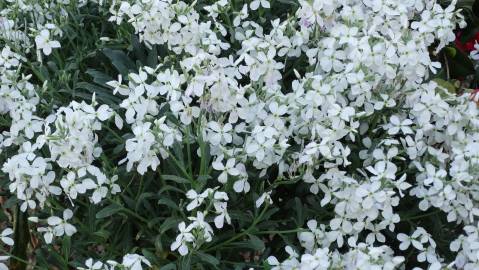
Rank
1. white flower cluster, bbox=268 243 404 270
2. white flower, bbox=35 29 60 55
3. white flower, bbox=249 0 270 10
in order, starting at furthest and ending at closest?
white flower, bbox=249 0 270 10 < white flower, bbox=35 29 60 55 < white flower cluster, bbox=268 243 404 270

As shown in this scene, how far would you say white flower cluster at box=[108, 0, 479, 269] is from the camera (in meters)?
1.69

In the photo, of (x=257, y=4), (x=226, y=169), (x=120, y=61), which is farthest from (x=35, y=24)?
(x=226, y=169)

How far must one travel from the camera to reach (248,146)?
66.4 inches

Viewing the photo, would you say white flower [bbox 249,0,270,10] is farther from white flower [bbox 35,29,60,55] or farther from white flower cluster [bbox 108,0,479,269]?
white flower [bbox 35,29,60,55]

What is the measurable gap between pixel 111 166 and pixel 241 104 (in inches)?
14.7

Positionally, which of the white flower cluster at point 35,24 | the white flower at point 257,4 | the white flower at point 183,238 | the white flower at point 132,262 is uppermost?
the white flower at point 257,4

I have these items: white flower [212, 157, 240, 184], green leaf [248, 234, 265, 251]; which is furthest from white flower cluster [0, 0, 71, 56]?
green leaf [248, 234, 265, 251]

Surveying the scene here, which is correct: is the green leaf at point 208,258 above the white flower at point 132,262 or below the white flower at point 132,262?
below

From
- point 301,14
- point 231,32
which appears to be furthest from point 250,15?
point 301,14

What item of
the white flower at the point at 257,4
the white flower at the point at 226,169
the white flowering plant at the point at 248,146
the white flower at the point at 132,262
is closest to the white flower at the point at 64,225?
the white flowering plant at the point at 248,146

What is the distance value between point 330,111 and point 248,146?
198 millimetres

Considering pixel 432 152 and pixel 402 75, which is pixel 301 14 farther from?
pixel 432 152

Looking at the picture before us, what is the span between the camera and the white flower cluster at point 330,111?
5.56ft

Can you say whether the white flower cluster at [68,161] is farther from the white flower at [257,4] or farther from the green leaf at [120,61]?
the white flower at [257,4]
